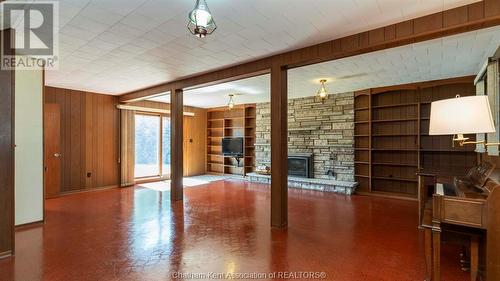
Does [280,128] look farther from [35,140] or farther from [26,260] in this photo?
[35,140]

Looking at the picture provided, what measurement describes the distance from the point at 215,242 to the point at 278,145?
62.0 inches

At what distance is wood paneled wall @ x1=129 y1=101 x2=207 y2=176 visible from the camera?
9016mm

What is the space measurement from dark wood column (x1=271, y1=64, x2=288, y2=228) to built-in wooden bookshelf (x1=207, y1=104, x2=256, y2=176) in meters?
4.81

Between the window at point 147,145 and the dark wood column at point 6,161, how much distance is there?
4757 mm

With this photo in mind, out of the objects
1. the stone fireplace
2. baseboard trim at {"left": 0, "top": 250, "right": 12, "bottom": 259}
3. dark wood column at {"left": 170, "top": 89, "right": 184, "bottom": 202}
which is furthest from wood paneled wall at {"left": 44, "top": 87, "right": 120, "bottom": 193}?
the stone fireplace

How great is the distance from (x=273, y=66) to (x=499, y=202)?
286cm

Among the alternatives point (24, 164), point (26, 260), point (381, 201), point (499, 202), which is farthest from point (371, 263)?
point (24, 164)

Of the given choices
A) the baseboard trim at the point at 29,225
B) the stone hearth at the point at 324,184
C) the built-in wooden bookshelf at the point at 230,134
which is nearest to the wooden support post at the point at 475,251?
the stone hearth at the point at 324,184

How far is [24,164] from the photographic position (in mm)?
3771

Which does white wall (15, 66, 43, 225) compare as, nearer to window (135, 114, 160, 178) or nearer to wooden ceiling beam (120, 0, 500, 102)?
wooden ceiling beam (120, 0, 500, 102)

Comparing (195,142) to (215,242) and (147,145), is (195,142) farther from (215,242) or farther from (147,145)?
(215,242)

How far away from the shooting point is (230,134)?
924 cm

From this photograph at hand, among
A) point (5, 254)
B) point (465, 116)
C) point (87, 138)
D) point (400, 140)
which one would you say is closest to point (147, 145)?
point (87, 138)

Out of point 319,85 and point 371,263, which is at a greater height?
point 319,85
